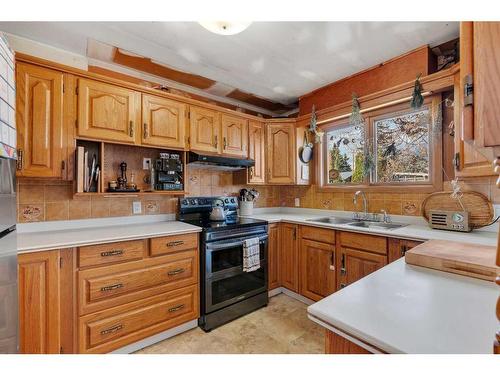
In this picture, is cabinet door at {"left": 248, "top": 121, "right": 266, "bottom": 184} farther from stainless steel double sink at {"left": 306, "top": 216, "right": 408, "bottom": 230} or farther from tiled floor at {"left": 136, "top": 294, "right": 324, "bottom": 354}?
tiled floor at {"left": 136, "top": 294, "right": 324, "bottom": 354}

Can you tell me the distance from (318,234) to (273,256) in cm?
60

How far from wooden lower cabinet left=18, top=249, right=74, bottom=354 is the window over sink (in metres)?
2.78

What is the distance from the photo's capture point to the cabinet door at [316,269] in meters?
2.26

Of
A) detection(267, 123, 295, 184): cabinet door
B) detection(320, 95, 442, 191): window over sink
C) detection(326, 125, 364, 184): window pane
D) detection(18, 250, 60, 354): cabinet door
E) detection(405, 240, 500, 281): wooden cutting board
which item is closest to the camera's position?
detection(405, 240, 500, 281): wooden cutting board

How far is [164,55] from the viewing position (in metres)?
2.12

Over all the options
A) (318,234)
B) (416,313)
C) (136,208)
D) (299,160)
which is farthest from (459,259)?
(136,208)

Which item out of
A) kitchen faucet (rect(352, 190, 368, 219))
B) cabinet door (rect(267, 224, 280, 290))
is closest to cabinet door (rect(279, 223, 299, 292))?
cabinet door (rect(267, 224, 280, 290))

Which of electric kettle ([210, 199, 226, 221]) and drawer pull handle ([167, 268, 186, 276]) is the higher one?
electric kettle ([210, 199, 226, 221])

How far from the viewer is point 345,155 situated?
116 inches

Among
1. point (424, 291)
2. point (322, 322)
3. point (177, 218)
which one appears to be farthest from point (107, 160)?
point (424, 291)

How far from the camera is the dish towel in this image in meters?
2.29

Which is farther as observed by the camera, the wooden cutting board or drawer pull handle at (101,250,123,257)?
drawer pull handle at (101,250,123,257)

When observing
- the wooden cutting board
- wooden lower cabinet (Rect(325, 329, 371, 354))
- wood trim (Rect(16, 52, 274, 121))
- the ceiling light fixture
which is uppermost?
the ceiling light fixture

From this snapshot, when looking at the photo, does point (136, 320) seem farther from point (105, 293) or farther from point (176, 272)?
point (176, 272)
